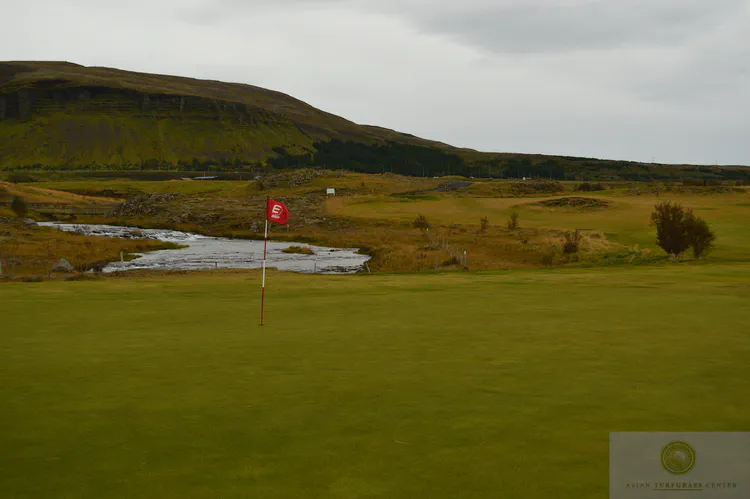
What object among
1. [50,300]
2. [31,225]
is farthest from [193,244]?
[50,300]

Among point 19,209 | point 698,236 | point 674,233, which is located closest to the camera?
point 698,236

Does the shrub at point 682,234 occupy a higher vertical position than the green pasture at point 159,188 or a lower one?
higher

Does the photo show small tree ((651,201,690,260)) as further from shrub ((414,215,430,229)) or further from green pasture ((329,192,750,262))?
shrub ((414,215,430,229))

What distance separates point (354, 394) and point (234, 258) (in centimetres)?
6142

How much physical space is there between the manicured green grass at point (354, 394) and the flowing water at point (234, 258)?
36581 mm

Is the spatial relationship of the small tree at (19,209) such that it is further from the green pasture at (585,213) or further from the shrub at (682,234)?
the shrub at (682,234)

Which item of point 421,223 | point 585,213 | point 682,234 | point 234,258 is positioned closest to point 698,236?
point 682,234

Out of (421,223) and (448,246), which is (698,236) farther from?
(421,223)

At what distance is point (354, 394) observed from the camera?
38.7ft

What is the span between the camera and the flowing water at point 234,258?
61.8 metres

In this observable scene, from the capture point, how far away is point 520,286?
1101 inches

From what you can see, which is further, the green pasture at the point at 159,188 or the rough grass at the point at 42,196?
the green pasture at the point at 159,188

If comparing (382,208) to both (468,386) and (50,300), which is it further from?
(468,386)

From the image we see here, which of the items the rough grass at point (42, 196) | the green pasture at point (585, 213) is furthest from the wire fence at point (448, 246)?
the rough grass at point (42, 196)
